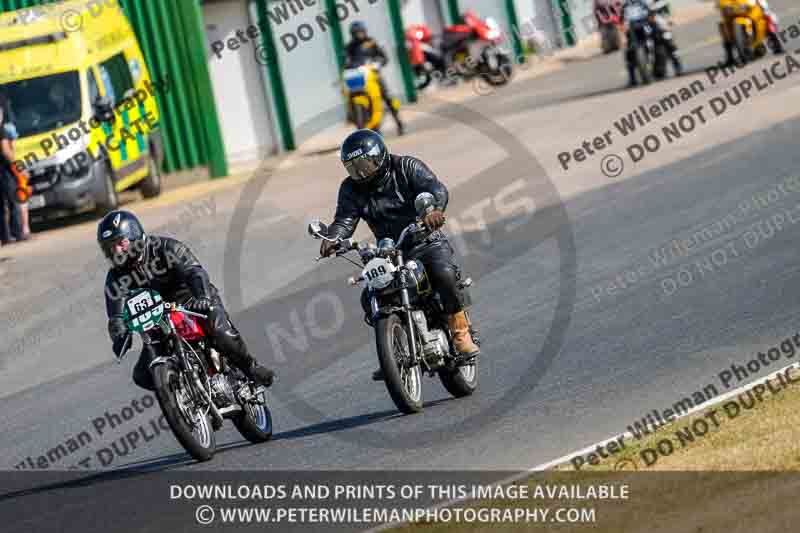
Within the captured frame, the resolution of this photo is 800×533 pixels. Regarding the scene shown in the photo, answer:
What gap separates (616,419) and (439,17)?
30.0m

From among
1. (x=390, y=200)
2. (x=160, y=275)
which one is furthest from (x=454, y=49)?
(x=160, y=275)

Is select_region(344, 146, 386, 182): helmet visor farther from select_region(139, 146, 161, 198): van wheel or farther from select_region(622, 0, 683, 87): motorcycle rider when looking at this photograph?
select_region(622, 0, 683, 87): motorcycle rider

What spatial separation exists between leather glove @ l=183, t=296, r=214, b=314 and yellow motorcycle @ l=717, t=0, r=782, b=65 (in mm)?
18728

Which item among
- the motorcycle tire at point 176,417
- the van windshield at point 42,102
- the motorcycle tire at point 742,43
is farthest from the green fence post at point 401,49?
the motorcycle tire at point 176,417

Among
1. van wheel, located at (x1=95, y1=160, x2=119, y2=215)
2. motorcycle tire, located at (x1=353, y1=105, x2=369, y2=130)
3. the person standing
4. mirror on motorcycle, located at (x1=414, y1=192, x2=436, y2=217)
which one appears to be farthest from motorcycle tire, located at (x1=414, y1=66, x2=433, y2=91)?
mirror on motorcycle, located at (x1=414, y1=192, x2=436, y2=217)

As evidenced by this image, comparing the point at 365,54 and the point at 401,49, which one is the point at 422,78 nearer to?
the point at 401,49

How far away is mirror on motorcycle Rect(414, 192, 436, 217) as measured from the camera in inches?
402

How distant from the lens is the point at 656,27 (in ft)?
90.0

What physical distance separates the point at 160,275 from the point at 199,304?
1.38 ft

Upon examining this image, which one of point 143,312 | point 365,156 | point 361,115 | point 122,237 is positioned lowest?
point 361,115

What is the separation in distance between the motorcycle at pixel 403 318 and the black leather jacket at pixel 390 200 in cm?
18

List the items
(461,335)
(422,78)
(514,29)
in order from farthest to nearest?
1. (514,29)
2. (422,78)
3. (461,335)

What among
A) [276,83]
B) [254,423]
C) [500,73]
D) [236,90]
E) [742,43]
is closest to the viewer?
[254,423]

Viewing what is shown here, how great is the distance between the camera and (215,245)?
21.0m
